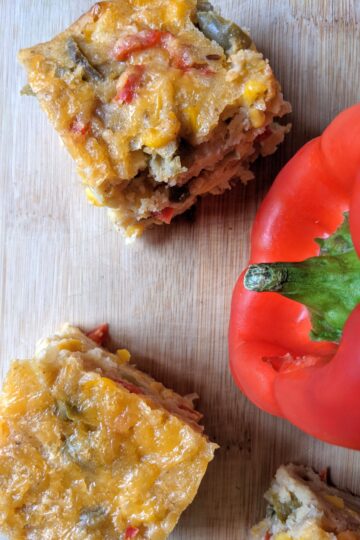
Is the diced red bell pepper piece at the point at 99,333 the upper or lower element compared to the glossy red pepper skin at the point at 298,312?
lower

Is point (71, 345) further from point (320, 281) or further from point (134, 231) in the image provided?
point (320, 281)

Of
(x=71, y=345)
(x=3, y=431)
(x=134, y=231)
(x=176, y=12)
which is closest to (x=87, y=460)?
(x=3, y=431)

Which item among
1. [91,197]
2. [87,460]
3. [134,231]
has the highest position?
[91,197]

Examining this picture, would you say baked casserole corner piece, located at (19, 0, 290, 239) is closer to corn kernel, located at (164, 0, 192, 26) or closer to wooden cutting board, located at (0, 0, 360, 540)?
corn kernel, located at (164, 0, 192, 26)

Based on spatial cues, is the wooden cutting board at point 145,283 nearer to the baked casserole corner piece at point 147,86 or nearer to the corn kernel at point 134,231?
the corn kernel at point 134,231

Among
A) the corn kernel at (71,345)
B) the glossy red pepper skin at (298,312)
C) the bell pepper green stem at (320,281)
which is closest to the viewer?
the bell pepper green stem at (320,281)

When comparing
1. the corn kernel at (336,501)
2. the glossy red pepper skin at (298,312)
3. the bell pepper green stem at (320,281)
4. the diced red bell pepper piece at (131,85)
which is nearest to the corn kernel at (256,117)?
the glossy red pepper skin at (298,312)

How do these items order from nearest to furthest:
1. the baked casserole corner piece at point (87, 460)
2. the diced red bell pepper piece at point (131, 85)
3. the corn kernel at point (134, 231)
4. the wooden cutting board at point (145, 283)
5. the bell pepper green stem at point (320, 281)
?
1. the bell pepper green stem at point (320, 281)
2. the diced red bell pepper piece at point (131, 85)
3. the baked casserole corner piece at point (87, 460)
4. the corn kernel at point (134, 231)
5. the wooden cutting board at point (145, 283)
